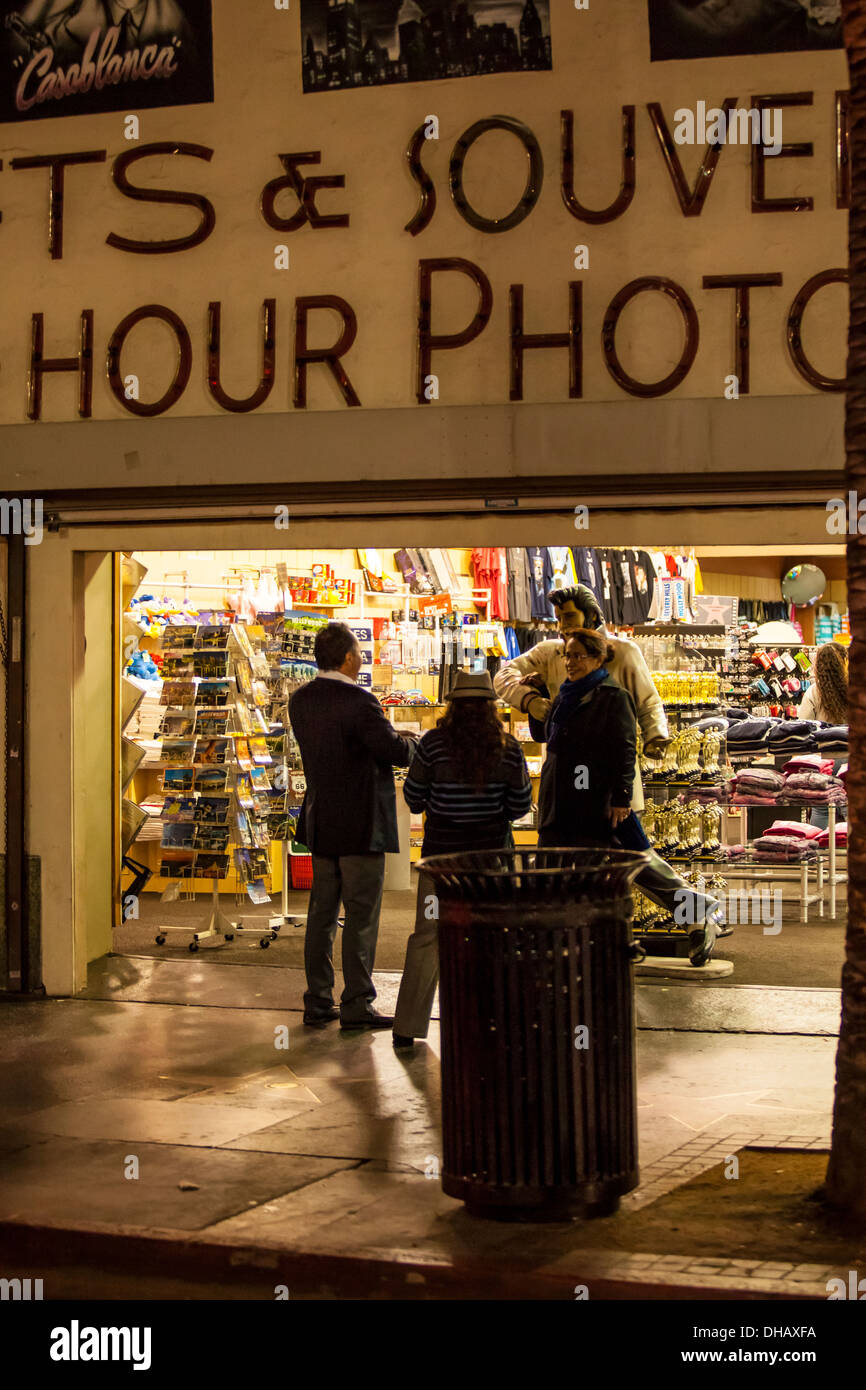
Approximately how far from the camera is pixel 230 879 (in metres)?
13.6

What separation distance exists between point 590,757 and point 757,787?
4997 millimetres

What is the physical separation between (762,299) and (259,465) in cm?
309

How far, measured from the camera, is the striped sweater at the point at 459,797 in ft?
26.4

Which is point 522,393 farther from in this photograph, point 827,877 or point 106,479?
point 827,877

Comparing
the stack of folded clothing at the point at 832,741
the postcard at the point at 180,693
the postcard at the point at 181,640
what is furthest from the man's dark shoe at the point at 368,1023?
the stack of folded clothing at the point at 832,741

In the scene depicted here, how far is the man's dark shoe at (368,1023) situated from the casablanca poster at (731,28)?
574 cm

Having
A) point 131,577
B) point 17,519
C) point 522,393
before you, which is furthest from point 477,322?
point 131,577

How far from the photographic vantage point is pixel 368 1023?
8742 mm

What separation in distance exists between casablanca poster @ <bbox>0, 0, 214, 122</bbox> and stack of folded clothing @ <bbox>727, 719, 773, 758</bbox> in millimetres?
7127

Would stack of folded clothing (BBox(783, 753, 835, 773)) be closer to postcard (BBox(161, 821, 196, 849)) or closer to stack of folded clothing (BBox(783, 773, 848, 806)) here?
stack of folded clothing (BBox(783, 773, 848, 806))

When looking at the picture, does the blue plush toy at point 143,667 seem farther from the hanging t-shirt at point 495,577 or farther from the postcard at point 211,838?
the hanging t-shirt at point 495,577

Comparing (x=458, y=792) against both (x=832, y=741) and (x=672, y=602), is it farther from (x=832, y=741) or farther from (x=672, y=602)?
(x=672, y=602)

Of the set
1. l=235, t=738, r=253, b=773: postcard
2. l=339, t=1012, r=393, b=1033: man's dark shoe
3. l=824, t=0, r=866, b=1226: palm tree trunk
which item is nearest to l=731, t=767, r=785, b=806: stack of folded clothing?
l=235, t=738, r=253, b=773: postcard

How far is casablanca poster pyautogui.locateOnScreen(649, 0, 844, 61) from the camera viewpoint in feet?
29.1
